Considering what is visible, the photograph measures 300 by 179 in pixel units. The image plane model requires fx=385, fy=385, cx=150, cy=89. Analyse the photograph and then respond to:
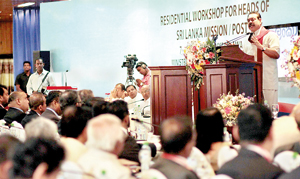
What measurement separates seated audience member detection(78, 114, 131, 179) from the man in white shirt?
735 centimetres

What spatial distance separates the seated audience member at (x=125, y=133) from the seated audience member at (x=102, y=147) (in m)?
0.93

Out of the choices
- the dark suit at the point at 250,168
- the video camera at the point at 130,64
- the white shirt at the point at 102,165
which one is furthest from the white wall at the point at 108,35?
the white shirt at the point at 102,165

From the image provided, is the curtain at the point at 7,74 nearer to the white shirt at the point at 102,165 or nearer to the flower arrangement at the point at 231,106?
the flower arrangement at the point at 231,106

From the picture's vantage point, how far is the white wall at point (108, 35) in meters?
8.98

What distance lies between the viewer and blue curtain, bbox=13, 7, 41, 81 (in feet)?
37.8

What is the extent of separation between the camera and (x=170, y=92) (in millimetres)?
5531

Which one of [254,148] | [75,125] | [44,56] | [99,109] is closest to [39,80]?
[44,56]

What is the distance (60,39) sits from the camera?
35.4 ft

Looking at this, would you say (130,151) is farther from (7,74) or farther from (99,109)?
(7,74)

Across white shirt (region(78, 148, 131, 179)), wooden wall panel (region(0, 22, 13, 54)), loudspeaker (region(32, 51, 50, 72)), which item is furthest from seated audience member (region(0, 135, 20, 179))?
wooden wall panel (region(0, 22, 13, 54))

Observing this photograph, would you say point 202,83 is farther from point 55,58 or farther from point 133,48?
point 55,58

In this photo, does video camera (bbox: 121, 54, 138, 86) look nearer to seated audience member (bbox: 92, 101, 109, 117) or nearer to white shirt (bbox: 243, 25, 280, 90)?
white shirt (bbox: 243, 25, 280, 90)

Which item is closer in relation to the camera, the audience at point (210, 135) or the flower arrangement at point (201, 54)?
the audience at point (210, 135)

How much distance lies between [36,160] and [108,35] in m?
8.77
